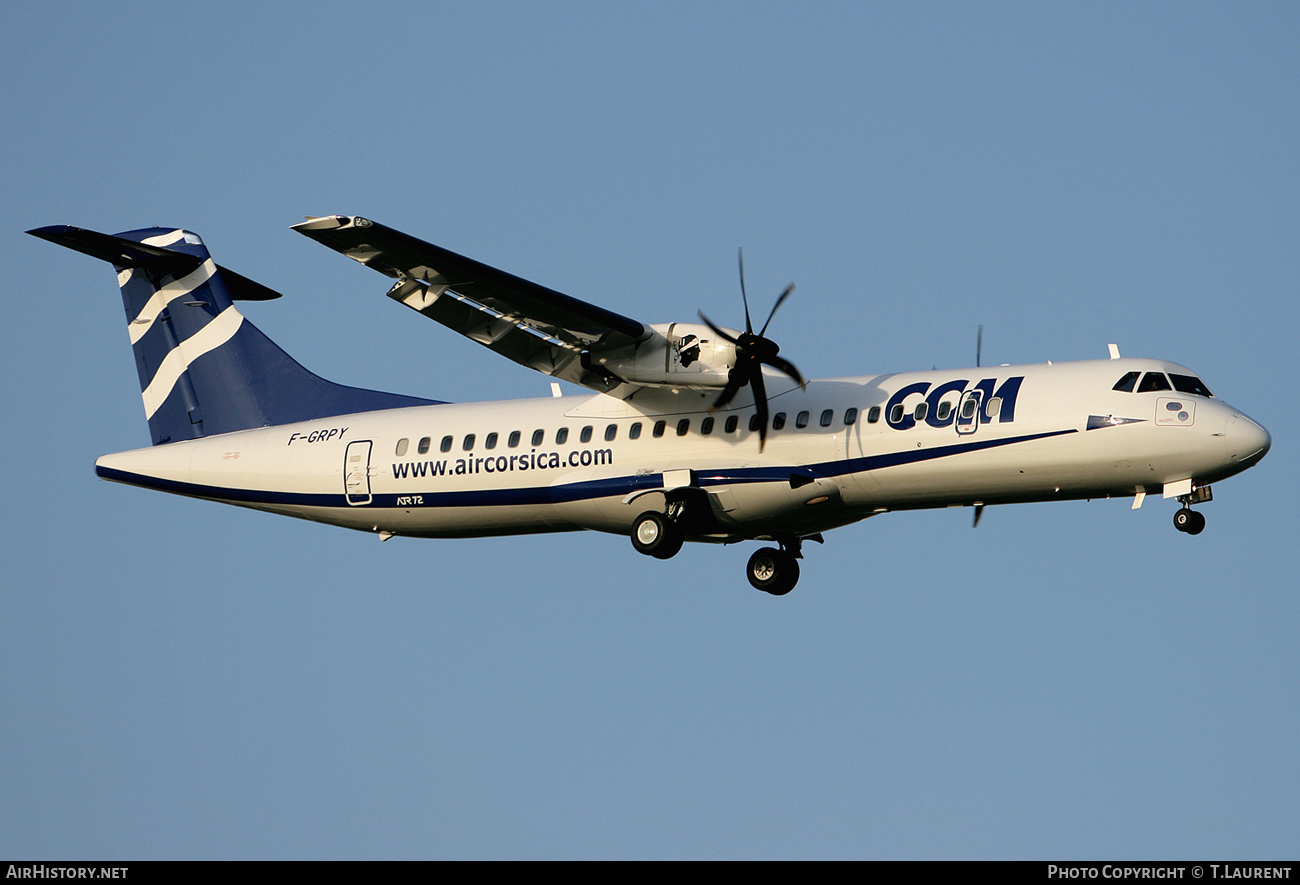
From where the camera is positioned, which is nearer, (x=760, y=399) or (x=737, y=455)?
(x=760, y=399)

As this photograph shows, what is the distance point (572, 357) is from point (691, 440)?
205cm

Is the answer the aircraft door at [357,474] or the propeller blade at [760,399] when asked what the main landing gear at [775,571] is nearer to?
the propeller blade at [760,399]

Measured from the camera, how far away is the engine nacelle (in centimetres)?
1975

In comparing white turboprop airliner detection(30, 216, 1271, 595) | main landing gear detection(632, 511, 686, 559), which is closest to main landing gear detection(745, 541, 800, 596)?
white turboprop airliner detection(30, 216, 1271, 595)

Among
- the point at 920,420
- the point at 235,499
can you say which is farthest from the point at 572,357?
the point at 235,499

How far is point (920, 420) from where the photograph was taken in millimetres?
19484

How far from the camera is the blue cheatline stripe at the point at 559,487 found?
19.4m

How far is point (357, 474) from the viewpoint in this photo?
74.8 ft

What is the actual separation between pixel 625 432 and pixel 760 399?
2.23 meters

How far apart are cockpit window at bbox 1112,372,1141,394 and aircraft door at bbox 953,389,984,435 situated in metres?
1.69

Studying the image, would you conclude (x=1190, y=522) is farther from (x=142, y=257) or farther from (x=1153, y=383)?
(x=142, y=257)

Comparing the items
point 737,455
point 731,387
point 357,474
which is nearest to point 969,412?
point 731,387

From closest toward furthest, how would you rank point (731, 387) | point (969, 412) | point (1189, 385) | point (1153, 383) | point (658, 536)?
point (1153, 383), point (1189, 385), point (969, 412), point (731, 387), point (658, 536)
